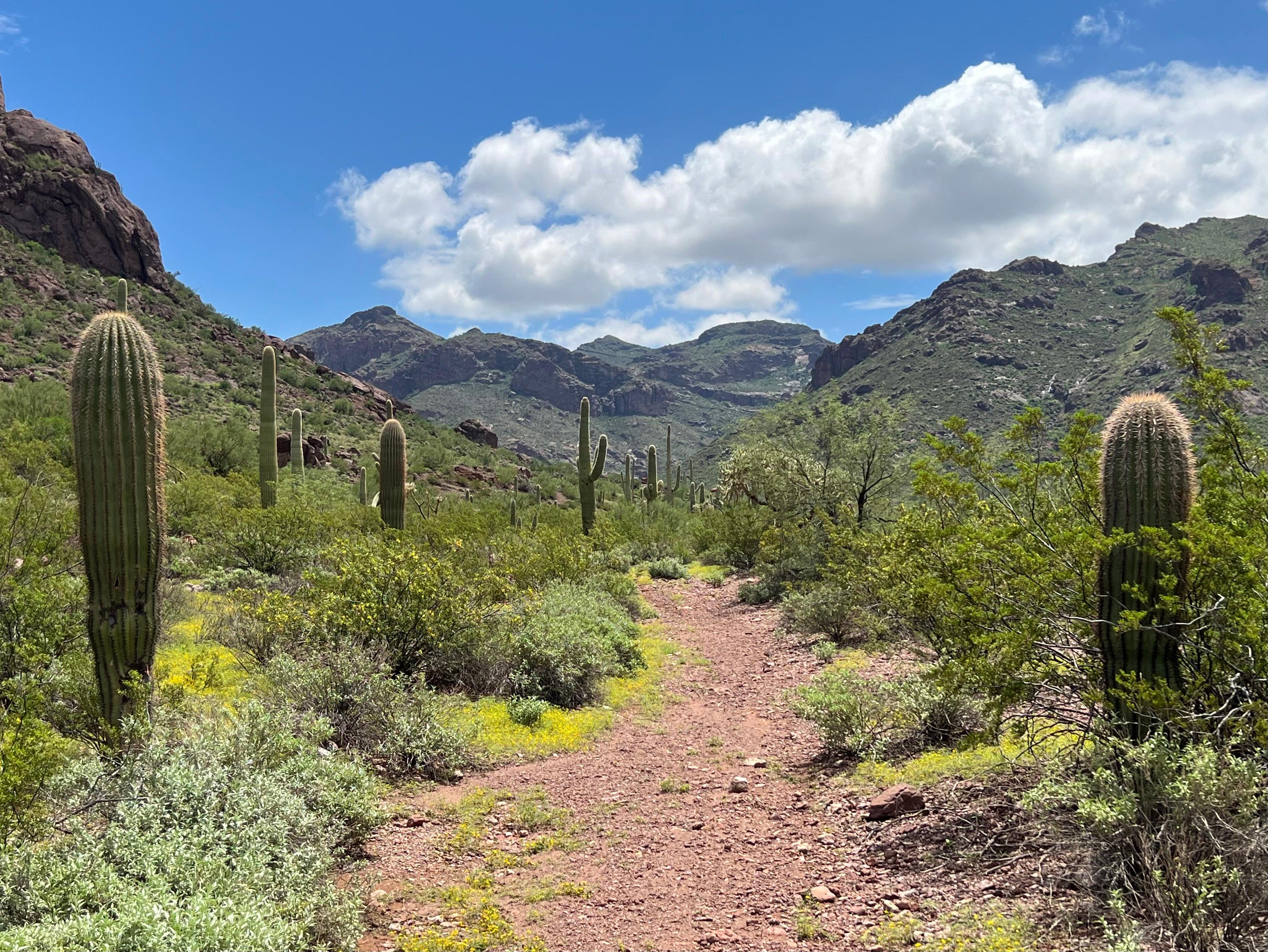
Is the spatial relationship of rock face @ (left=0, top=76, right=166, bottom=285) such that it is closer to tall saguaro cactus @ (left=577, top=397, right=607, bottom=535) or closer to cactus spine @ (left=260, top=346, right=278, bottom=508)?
cactus spine @ (left=260, top=346, right=278, bottom=508)

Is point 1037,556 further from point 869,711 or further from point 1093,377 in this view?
point 1093,377

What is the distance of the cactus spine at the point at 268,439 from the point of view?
14773mm

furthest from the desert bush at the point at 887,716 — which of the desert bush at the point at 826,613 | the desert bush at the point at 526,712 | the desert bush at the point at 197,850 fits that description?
the desert bush at the point at 826,613

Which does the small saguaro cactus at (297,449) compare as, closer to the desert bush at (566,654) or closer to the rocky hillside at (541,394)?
the desert bush at (566,654)

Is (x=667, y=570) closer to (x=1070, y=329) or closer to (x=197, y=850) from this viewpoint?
(x=197, y=850)

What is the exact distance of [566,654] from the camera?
844cm

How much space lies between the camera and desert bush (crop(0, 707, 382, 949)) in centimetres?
275

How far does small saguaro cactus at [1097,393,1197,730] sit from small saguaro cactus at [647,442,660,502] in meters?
23.8

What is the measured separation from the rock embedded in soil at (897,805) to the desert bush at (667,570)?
15029 millimetres

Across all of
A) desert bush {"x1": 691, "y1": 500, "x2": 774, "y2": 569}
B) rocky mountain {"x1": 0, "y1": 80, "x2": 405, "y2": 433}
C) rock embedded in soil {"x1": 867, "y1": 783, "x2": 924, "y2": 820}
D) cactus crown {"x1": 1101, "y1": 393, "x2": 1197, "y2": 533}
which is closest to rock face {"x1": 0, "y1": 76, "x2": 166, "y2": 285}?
rocky mountain {"x1": 0, "y1": 80, "x2": 405, "y2": 433}

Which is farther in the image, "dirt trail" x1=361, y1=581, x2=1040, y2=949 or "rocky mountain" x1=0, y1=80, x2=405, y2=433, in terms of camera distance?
"rocky mountain" x1=0, y1=80, x2=405, y2=433

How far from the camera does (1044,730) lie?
17.7 feet

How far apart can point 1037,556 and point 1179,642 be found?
0.79 metres

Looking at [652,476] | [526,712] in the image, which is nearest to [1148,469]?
[526,712]
